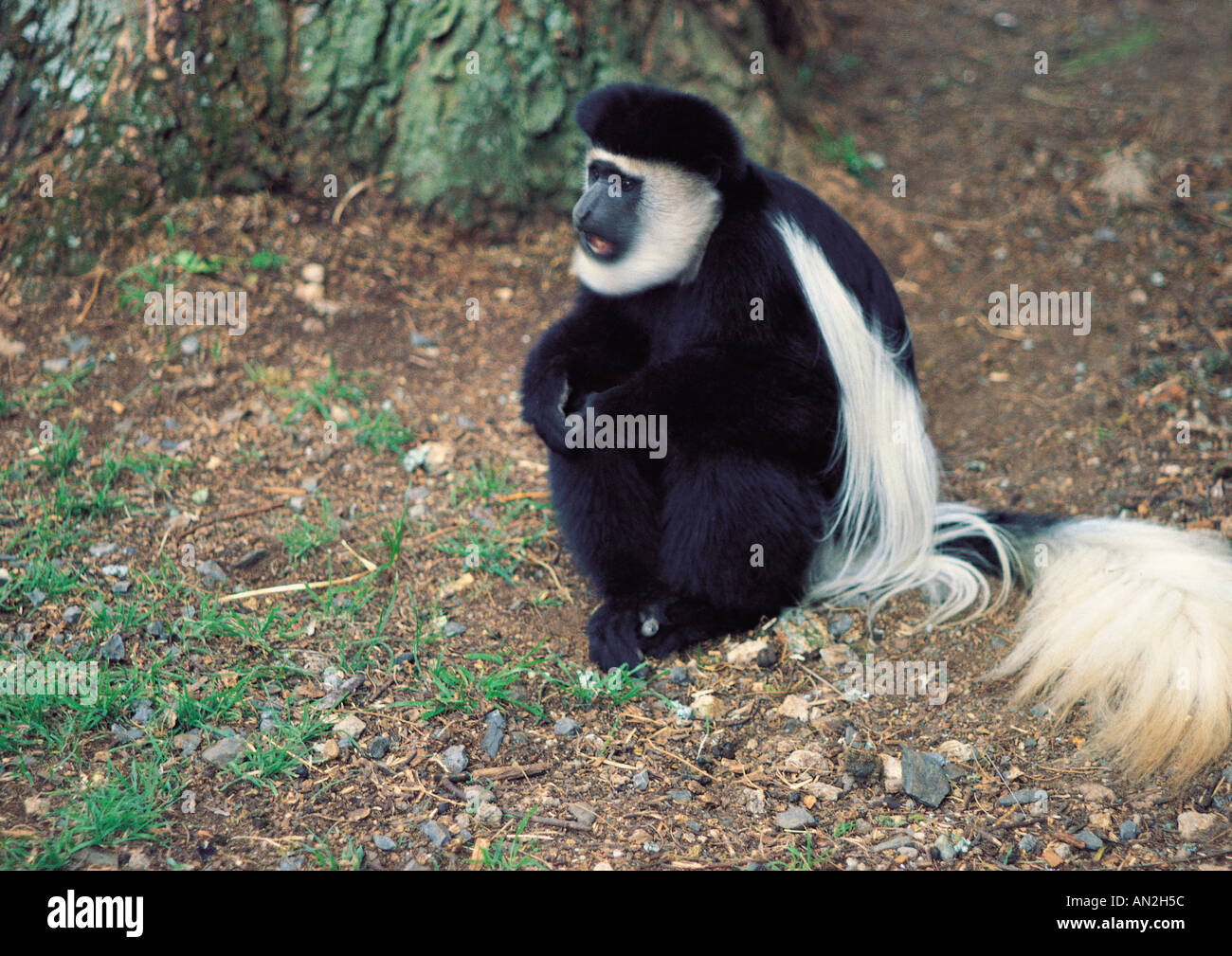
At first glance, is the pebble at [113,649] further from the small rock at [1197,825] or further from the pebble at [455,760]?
the small rock at [1197,825]

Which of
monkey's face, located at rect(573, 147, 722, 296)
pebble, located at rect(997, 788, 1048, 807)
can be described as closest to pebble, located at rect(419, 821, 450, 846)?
A: pebble, located at rect(997, 788, 1048, 807)

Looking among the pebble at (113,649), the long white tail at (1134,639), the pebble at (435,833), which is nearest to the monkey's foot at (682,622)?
the long white tail at (1134,639)

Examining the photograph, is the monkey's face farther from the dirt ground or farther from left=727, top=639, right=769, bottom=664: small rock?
left=727, top=639, right=769, bottom=664: small rock

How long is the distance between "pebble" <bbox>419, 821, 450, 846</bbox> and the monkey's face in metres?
1.43

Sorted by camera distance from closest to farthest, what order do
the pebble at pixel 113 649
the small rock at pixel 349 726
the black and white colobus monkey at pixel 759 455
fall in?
the small rock at pixel 349 726 → the pebble at pixel 113 649 → the black and white colobus monkey at pixel 759 455

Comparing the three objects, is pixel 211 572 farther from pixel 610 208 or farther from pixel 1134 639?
pixel 1134 639

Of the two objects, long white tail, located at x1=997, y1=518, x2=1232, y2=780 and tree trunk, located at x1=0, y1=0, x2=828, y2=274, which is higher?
tree trunk, located at x1=0, y1=0, x2=828, y2=274

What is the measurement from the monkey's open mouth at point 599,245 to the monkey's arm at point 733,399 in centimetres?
33

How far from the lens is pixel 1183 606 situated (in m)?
2.38

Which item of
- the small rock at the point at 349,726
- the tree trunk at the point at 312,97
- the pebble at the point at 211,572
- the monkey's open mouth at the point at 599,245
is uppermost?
the tree trunk at the point at 312,97

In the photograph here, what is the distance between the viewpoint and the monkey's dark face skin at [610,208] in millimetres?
2652

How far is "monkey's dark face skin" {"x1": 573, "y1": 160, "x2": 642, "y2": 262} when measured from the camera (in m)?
2.65

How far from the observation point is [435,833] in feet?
6.76
